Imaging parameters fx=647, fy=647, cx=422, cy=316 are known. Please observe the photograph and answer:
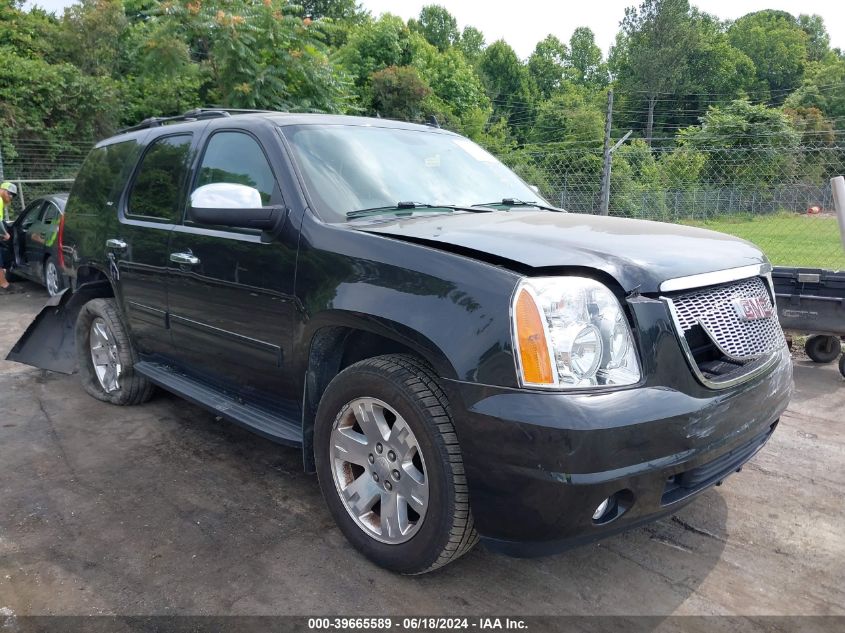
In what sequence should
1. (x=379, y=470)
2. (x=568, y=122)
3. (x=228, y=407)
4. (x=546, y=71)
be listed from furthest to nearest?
(x=546, y=71)
(x=568, y=122)
(x=228, y=407)
(x=379, y=470)

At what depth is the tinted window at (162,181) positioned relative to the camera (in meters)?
3.86

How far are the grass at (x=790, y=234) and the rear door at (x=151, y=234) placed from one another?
10.9 meters

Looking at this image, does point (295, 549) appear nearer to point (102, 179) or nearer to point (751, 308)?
point (751, 308)

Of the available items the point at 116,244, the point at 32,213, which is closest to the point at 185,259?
the point at 116,244

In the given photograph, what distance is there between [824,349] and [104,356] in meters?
6.05

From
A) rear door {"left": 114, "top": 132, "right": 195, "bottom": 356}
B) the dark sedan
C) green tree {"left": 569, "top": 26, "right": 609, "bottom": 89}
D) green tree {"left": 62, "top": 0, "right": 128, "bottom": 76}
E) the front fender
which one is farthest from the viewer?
green tree {"left": 569, "top": 26, "right": 609, "bottom": 89}

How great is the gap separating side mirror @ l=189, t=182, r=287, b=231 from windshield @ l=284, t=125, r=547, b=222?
230 millimetres

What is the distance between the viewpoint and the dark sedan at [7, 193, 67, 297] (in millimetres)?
8891

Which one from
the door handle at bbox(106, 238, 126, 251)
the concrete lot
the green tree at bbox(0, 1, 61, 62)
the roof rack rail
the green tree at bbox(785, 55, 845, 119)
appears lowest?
the concrete lot

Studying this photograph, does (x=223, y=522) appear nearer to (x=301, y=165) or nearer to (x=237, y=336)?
(x=237, y=336)

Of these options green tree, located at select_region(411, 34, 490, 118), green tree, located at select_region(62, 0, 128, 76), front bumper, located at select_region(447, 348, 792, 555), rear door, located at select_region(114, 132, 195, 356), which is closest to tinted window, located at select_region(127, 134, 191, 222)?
rear door, located at select_region(114, 132, 195, 356)

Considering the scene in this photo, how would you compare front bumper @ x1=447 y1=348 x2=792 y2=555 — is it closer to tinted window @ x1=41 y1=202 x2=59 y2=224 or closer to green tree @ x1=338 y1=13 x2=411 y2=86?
tinted window @ x1=41 y1=202 x2=59 y2=224

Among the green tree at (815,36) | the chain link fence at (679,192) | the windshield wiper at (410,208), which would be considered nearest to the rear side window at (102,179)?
the windshield wiper at (410,208)

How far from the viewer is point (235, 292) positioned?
10.7 feet
